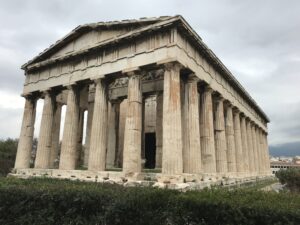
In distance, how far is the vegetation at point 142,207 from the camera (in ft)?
18.4

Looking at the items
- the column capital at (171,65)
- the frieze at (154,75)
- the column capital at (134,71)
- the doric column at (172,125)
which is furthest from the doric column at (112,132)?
the doric column at (172,125)

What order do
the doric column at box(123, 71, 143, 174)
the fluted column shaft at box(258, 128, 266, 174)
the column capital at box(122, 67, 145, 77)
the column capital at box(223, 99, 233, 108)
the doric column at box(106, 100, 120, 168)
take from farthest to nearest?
the fluted column shaft at box(258, 128, 266, 174) → the doric column at box(106, 100, 120, 168) → the column capital at box(223, 99, 233, 108) → the column capital at box(122, 67, 145, 77) → the doric column at box(123, 71, 143, 174)

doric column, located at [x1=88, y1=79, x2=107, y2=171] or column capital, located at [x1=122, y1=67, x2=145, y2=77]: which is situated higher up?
column capital, located at [x1=122, y1=67, x2=145, y2=77]

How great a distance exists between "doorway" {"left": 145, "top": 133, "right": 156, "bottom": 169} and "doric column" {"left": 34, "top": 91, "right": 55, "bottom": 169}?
29.8ft

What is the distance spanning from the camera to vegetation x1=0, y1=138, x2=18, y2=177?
31.7 metres

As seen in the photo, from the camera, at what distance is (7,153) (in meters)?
37.4

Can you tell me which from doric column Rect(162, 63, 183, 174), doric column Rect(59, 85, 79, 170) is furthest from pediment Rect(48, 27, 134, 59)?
doric column Rect(162, 63, 183, 174)

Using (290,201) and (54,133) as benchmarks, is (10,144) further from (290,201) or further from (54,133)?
(290,201)

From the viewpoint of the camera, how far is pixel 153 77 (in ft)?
73.0

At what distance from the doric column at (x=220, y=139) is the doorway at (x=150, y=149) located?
689 cm

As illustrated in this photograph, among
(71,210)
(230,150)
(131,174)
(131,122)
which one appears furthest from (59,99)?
(71,210)

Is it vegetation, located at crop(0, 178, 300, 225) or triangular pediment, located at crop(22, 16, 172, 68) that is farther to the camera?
triangular pediment, located at crop(22, 16, 172, 68)

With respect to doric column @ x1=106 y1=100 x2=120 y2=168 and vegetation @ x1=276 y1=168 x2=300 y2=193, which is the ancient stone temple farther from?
vegetation @ x1=276 y1=168 x2=300 y2=193

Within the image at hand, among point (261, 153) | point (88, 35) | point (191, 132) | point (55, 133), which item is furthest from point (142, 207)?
point (261, 153)
